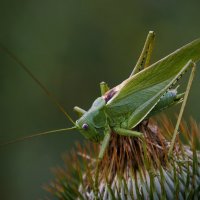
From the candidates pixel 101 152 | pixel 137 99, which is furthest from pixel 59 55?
pixel 101 152

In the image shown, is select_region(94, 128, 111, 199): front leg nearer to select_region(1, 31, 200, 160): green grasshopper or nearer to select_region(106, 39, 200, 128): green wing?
select_region(1, 31, 200, 160): green grasshopper

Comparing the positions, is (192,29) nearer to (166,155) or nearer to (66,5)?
(66,5)

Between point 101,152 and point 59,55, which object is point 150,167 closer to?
point 101,152

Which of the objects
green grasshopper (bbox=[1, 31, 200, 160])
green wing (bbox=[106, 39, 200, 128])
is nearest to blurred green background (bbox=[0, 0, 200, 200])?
green grasshopper (bbox=[1, 31, 200, 160])

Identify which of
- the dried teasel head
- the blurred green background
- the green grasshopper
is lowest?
the dried teasel head

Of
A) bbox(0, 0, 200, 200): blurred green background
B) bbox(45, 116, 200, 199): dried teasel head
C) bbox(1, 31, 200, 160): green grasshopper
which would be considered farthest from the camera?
bbox(0, 0, 200, 200): blurred green background

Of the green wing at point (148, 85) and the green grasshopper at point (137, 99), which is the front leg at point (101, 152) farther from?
the green wing at point (148, 85)

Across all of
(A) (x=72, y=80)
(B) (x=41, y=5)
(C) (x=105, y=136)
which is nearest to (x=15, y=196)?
(A) (x=72, y=80)
